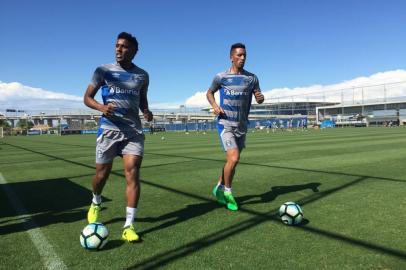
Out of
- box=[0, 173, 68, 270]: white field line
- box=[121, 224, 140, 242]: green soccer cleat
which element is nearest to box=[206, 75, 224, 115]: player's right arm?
box=[121, 224, 140, 242]: green soccer cleat

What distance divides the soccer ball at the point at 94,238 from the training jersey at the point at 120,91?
4.01ft

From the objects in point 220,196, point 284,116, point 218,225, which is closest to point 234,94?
point 220,196

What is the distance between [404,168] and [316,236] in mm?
6165

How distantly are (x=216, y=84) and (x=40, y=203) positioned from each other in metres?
3.42

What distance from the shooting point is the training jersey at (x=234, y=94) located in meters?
5.86

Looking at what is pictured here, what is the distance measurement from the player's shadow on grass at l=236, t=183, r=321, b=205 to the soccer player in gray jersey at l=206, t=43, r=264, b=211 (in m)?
0.46

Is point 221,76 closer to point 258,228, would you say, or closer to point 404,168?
point 258,228

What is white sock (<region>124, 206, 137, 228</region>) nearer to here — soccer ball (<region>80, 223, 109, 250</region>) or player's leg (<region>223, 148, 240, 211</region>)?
soccer ball (<region>80, 223, 109, 250</region>)

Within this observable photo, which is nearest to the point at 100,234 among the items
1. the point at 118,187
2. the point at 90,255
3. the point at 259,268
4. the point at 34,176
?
the point at 90,255

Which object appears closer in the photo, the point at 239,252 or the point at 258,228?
the point at 239,252

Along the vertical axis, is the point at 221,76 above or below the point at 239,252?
above

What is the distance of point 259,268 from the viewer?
326cm

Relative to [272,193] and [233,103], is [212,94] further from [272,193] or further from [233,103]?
[272,193]

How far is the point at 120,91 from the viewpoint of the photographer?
4.52m
